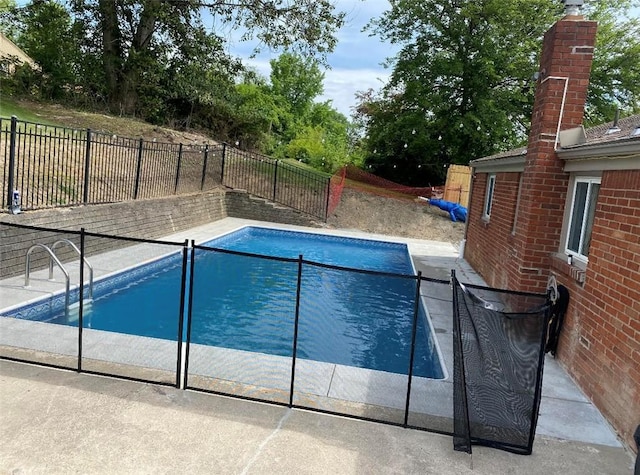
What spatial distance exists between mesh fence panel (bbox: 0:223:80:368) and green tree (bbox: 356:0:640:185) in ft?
55.0

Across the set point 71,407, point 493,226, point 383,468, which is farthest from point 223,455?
point 493,226

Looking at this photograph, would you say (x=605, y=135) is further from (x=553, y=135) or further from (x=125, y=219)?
(x=125, y=219)

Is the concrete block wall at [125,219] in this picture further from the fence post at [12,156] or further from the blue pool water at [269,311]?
the blue pool water at [269,311]

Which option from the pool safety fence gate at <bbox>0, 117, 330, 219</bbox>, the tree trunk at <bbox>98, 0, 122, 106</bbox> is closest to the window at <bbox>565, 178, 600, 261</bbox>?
the pool safety fence gate at <bbox>0, 117, 330, 219</bbox>

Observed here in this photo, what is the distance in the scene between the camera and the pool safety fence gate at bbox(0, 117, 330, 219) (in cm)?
796

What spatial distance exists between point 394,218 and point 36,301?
13328mm

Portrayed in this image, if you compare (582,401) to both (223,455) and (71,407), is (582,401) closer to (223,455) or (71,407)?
(223,455)

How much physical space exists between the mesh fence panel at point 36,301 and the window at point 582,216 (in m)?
5.39

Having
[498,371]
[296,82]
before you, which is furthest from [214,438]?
[296,82]

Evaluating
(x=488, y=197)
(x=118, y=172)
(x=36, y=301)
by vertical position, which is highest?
(x=488, y=197)

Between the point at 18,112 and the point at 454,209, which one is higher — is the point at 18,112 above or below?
above

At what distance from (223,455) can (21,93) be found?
1874 cm

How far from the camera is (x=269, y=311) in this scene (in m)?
5.54

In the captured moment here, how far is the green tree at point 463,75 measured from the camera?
19.4 meters
